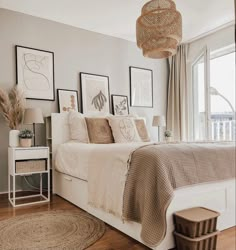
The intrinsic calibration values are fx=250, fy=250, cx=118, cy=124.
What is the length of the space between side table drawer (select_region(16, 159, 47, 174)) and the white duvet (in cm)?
47

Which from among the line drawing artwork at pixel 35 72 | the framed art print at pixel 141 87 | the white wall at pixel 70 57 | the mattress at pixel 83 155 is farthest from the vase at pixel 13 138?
the framed art print at pixel 141 87

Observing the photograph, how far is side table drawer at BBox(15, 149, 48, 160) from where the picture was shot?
282 cm

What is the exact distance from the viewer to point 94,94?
3971mm

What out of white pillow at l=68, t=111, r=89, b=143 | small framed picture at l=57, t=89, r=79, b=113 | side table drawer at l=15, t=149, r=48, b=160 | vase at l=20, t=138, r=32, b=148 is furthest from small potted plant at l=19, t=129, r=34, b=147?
small framed picture at l=57, t=89, r=79, b=113

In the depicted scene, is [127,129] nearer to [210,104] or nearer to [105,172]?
[105,172]

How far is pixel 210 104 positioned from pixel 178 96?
0.67m

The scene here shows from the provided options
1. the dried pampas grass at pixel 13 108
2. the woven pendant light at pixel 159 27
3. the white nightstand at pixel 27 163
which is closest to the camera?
the woven pendant light at pixel 159 27

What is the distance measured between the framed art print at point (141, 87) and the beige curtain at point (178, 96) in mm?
418

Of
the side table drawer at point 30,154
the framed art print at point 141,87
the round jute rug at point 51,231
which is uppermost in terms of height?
the framed art print at point 141,87

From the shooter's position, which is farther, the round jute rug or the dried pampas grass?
the dried pampas grass

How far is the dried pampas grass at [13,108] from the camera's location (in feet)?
10.2

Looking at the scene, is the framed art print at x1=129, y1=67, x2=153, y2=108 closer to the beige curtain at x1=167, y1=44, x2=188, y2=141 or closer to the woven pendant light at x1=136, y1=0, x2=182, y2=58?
the beige curtain at x1=167, y1=44, x2=188, y2=141

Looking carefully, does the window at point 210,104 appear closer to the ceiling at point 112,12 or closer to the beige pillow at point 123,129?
the ceiling at point 112,12

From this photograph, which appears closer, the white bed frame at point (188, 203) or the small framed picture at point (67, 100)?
the white bed frame at point (188, 203)
